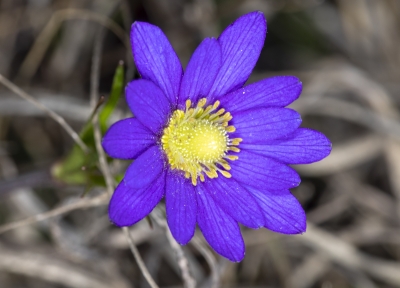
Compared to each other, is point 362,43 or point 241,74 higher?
point 241,74

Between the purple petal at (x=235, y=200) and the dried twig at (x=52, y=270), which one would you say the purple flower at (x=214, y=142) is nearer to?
the purple petal at (x=235, y=200)

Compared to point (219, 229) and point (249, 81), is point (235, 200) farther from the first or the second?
point (249, 81)

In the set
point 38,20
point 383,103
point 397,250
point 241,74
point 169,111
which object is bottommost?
point 397,250

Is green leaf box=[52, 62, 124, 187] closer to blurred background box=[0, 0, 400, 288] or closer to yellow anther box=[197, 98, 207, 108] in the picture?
yellow anther box=[197, 98, 207, 108]

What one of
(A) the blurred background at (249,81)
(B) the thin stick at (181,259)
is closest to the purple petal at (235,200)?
(B) the thin stick at (181,259)

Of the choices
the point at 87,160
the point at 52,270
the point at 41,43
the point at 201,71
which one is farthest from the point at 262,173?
the point at 41,43

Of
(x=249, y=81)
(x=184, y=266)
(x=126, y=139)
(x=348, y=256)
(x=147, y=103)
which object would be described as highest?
(x=147, y=103)

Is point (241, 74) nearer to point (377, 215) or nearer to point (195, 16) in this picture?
point (195, 16)

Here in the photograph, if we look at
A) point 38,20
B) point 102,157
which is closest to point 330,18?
point 38,20
